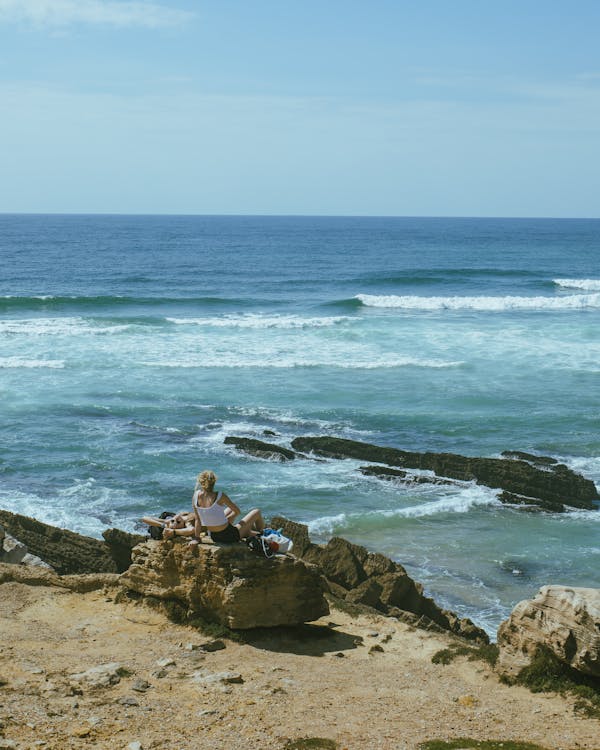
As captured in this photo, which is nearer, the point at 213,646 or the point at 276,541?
the point at 213,646

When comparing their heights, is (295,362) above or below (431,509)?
above

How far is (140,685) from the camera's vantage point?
32.5 ft

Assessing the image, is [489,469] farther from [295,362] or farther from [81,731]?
[295,362]

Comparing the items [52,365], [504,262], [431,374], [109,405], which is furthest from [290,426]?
[504,262]

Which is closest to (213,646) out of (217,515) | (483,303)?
(217,515)

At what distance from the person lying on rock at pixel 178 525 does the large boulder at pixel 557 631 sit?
4.10 m

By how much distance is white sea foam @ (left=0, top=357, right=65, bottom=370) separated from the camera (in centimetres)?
3316

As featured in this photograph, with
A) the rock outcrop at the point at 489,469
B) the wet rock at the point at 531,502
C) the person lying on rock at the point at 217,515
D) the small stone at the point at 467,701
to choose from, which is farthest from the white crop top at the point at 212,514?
the rock outcrop at the point at 489,469

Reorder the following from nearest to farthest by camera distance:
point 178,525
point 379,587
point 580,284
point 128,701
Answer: point 128,701 < point 178,525 < point 379,587 < point 580,284

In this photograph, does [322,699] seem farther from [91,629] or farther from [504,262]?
[504,262]

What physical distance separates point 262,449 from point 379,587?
31.3 feet

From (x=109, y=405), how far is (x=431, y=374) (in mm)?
11387

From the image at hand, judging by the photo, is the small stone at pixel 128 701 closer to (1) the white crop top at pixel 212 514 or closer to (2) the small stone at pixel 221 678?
(2) the small stone at pixel 221 678

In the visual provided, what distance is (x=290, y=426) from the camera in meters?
A: 25.5
